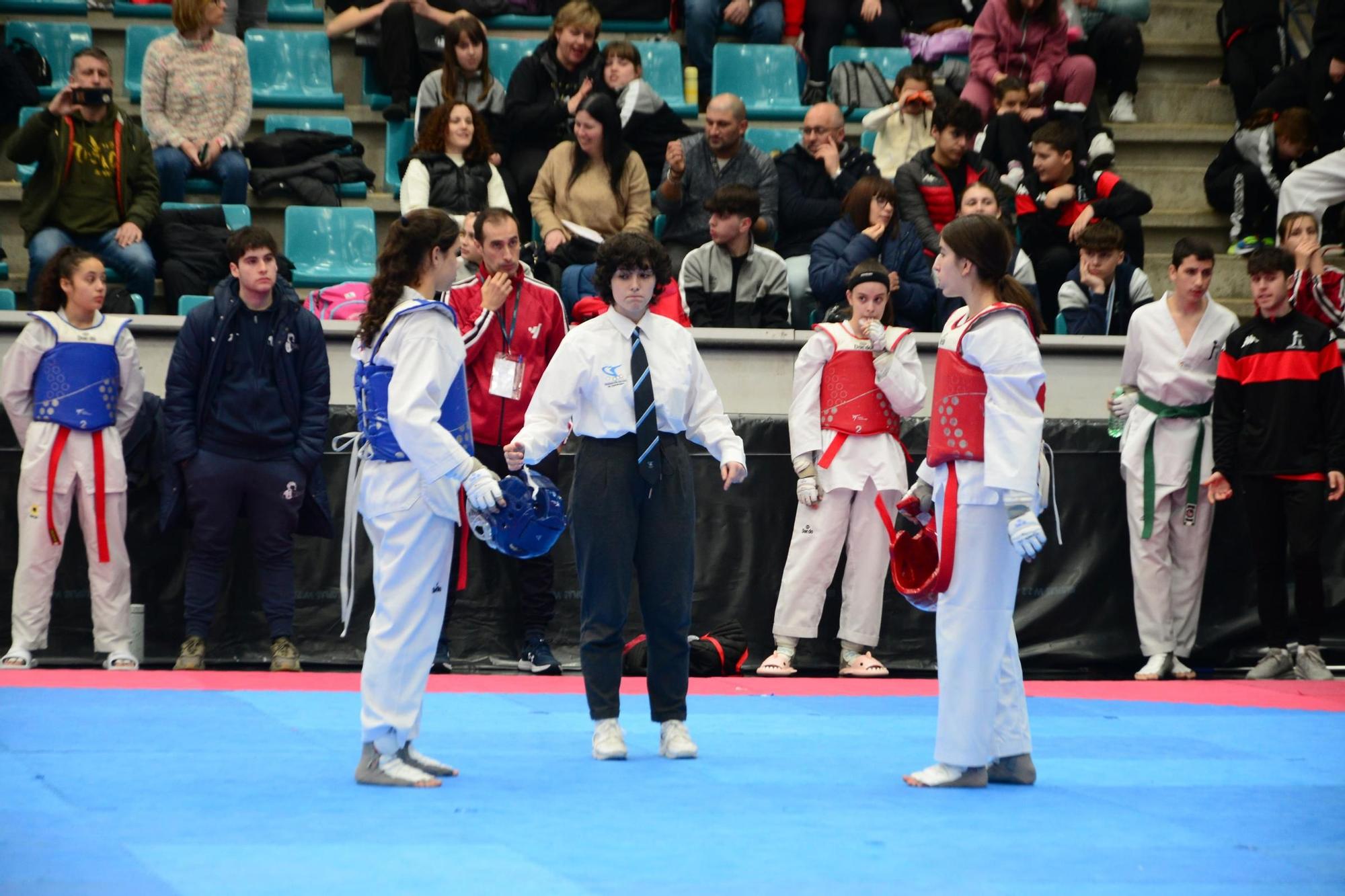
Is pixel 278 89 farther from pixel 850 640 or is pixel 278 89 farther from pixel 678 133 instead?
pixel 850 640

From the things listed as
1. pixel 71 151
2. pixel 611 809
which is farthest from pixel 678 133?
pixel 611 809

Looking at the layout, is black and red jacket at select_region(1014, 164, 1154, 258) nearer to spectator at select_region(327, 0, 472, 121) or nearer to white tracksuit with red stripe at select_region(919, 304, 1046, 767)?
spectator at select_region(327, 0, 472, 121)

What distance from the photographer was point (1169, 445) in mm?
7727

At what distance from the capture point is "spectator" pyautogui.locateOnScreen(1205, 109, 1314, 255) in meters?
9.77

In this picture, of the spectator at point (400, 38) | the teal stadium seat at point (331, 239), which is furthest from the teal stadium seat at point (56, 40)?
the teal stadium seat at point (331, 239)

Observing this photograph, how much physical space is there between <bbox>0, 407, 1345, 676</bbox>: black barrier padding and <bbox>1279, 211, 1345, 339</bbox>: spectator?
1.13 metres

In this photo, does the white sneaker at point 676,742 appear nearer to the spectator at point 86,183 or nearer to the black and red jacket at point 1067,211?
the spectator at point 86,183

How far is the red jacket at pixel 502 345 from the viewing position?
23.8 ft

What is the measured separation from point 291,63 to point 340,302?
3.41 m

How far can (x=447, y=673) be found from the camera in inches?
285

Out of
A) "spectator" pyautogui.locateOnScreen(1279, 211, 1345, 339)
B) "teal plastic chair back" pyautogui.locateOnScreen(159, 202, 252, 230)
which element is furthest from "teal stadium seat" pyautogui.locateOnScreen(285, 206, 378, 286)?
"spectator" pyautogui.locateOnScreen(1279, 211, 1345, 339)

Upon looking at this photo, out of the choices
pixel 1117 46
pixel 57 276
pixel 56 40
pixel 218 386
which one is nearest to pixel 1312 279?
pixel 1117 46

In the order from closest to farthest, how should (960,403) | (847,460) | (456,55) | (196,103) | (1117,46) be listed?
1. (960,403)
2. (847,460)
3. (196,103)
4. (456,55)
5. (1117,46)

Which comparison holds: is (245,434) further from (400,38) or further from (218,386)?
(400,38)
